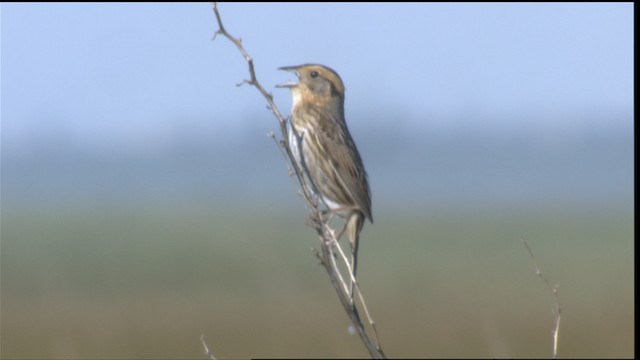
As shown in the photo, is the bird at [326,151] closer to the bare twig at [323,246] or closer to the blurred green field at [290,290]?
the bare twig at [323,246]

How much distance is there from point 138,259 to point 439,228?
20.6 m

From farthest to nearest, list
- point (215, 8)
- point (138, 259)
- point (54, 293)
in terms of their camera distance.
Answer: point (138, 259) → point (54, 293) → point (215, 8)

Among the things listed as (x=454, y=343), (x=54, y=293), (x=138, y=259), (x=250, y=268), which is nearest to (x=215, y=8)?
(x=454, y=343)

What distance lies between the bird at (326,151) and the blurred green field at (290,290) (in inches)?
78.2

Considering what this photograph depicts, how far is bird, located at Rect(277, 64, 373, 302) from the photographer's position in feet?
21.6

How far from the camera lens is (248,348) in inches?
661

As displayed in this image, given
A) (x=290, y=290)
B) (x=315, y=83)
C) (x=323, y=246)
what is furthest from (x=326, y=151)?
(x=290, y=290)

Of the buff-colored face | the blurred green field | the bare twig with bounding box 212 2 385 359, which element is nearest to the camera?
the bare twig with bounding box 212 2 385 359

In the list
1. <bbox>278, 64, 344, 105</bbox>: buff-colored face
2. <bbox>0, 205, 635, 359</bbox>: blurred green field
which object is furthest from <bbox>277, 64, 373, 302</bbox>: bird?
<bbox>0, 205, 635, 359</bbox>: blurred green field

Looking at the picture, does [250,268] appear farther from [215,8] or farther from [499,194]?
[499,194]

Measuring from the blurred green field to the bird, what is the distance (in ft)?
6.51

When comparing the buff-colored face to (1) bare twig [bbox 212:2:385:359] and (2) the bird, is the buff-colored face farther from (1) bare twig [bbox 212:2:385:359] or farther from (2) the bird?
(1) bare twig [bbox 212:2:385:359]

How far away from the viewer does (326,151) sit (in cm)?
664

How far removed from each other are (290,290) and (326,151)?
66.9ft
